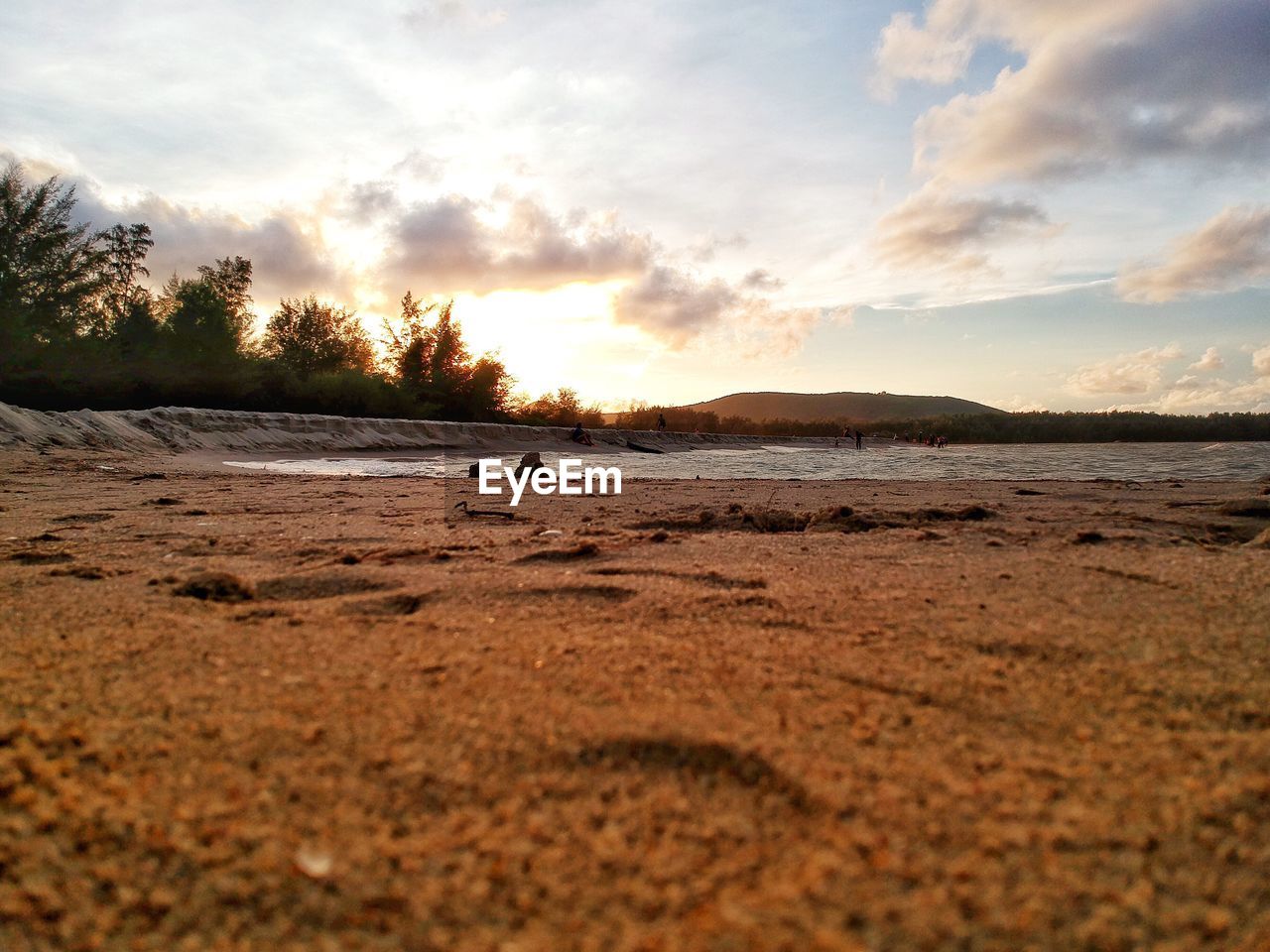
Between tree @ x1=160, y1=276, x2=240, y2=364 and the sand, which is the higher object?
tree @ x1=160, y1=276, x2=240, y2=364

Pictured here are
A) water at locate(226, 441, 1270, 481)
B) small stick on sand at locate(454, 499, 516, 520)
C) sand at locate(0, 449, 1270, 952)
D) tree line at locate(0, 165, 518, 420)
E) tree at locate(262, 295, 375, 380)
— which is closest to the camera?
sand at locate(0, 449, 1270, 952)

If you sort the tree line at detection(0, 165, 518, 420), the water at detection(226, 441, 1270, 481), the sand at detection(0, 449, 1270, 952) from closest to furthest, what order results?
the sand at detection(0, 449, 1270, 952) < the water at detection(226, 441, 1270, 481) < the tree line at detection(0, 165, 518, 420)

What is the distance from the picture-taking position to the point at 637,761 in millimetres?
943

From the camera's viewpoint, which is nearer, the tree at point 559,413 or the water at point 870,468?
the water at point 870,468

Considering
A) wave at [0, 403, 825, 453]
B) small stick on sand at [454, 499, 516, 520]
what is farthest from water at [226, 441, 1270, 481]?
small stick on sand at [454, 499, 516, 520]

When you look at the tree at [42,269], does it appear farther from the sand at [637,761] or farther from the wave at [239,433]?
the sand at [637,761]

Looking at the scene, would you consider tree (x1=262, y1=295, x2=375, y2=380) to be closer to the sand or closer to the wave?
the wave

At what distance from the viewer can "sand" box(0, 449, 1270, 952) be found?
0.64 metres

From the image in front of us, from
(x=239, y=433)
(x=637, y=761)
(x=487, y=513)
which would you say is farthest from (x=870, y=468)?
(x=239, y=433)

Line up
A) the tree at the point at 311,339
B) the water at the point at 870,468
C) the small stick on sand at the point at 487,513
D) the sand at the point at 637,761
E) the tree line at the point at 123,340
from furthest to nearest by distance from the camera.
Answer: the tree at the point at 311,339, the tree line at the point at 123,340, the water at the point at 870,468, the small stick on sand at the point at 487,513, the sand at the point at 637,761

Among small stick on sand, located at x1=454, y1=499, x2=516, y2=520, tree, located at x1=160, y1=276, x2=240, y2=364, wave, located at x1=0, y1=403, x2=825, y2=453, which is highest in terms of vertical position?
tree, located at x1=160, y1=276, x2=240, y2=364

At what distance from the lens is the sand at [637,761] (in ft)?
2.11

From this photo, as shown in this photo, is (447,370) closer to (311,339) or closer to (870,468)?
(311,339)

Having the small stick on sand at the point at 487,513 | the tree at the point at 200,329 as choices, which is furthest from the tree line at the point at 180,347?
the small stick on sand at the point at 487,513
